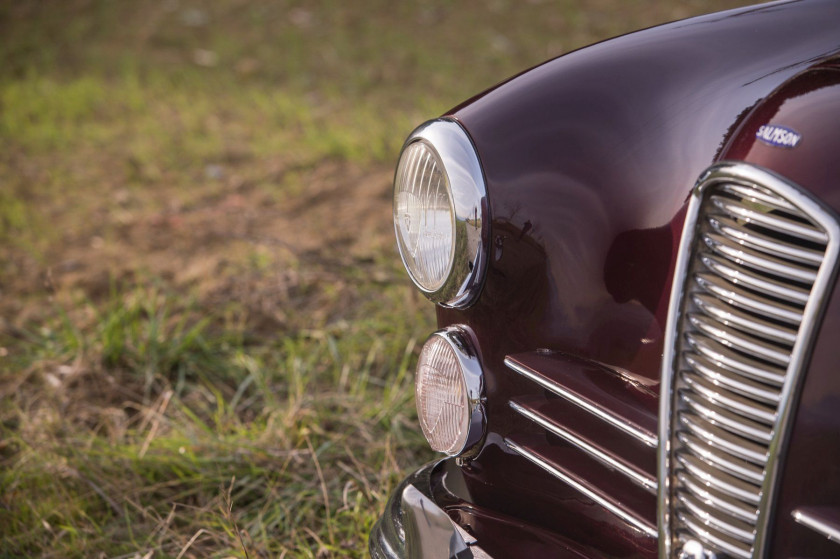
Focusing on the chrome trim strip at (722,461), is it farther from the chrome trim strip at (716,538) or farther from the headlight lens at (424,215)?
the headlight lens at (424,215)

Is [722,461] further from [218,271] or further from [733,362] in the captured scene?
[218,271]

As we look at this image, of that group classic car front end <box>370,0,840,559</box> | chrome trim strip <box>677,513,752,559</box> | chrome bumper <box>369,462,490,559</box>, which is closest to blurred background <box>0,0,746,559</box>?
chrome bumper <box>369,462,490,559</box>

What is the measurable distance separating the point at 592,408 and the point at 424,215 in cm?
40

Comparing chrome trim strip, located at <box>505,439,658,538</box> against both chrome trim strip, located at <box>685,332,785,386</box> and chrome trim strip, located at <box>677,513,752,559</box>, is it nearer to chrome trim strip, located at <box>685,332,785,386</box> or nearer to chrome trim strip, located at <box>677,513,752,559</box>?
chrome trim strip, located at <box>677,513,752,559</box>

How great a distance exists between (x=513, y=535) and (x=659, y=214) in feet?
1.62

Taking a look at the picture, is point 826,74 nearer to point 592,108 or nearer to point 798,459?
point 592,108

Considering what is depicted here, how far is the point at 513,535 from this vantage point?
105cm

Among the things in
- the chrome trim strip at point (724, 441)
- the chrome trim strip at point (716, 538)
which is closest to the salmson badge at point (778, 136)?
the chrome trim strip at point (724, 441)

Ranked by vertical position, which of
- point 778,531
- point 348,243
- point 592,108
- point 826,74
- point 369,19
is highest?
point 369,19

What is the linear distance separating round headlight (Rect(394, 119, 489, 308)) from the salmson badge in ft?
1.23

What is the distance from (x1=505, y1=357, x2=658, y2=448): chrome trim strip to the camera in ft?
2.97

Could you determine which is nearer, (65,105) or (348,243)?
(348,243)

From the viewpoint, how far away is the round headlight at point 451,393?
1120 mm

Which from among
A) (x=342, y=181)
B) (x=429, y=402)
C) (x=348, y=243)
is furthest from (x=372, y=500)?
(x=342, y=181)
